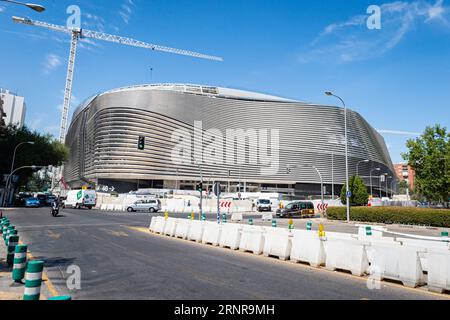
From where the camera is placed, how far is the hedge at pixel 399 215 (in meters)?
27.8

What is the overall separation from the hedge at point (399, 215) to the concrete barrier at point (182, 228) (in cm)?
2166

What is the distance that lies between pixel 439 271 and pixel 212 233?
924 centimetres

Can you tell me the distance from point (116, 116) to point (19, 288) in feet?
351

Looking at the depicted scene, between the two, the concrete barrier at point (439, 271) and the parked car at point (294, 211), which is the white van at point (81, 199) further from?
the concrete barrier at point (439, 271)

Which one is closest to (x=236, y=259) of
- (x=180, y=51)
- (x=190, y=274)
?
(x=190, y=274)

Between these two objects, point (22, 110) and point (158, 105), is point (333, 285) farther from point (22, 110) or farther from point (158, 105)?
point (22, 110)

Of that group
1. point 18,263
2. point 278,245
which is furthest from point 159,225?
point 18,263

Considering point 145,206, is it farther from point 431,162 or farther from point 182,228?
point 431,162

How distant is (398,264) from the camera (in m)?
7.71

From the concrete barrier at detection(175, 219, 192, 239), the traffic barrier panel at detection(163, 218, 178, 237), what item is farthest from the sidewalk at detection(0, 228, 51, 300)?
the traffic barrier panel at detection(163, 218, 178, 237)

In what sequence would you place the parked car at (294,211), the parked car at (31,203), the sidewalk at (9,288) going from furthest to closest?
the parked car at (31,203) < the parked car at (294,211) < the sidewalk at (9,288)

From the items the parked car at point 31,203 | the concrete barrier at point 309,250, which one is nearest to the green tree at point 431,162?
the concrete barrier at point 309,250

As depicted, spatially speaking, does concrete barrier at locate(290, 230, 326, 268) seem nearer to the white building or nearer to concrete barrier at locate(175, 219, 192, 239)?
concrete barrier at locate(175, 219, 192, 239)
